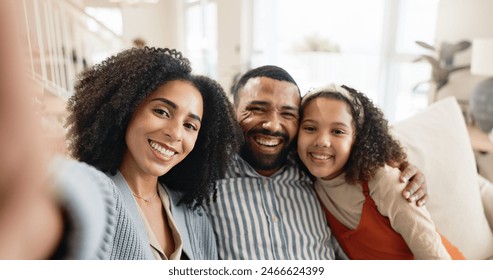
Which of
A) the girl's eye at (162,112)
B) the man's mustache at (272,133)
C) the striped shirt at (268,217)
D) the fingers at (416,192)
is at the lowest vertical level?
the striped shirt at (268,217)

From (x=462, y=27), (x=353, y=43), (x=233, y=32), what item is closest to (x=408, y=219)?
(x=353, y=43)

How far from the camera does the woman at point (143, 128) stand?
631 mm

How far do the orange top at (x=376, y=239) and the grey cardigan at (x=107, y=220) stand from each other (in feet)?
1.11

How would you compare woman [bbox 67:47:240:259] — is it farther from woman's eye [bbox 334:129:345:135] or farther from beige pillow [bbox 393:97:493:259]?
beige pillow [bbox 393:97:493:259]

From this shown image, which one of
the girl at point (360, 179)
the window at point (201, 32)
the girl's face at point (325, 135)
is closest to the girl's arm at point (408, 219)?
the girl at point (360, 179)

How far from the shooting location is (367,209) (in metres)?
0.84

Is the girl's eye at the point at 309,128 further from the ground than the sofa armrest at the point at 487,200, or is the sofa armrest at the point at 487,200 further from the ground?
the girl's eye at the point at 309,128

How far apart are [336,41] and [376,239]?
0.58m

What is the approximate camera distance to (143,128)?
64 centimetres

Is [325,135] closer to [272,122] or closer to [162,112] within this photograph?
[272,122]

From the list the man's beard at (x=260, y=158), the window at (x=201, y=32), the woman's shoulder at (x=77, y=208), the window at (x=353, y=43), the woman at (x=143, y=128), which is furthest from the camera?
the window at (x=201, y=32)

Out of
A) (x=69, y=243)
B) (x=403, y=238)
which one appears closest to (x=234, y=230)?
(x=403, y=238)

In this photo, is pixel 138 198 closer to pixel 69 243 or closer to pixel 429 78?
pixel 69 243

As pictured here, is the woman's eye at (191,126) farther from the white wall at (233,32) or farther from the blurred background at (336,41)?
the white wall at (233,32)
